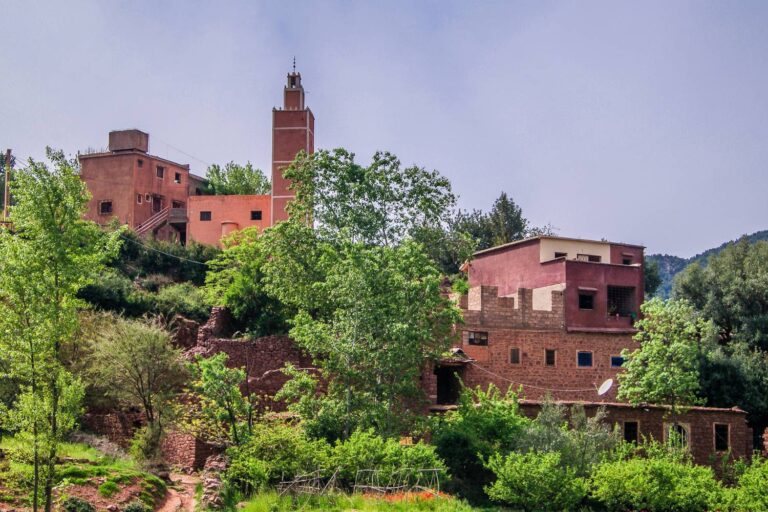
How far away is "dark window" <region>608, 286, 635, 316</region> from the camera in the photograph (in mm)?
39719

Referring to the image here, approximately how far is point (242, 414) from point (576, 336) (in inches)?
606

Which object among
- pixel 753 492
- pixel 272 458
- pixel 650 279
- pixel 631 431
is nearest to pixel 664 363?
pixel 631 431

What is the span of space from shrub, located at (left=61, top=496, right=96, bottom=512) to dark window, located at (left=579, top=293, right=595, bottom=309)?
22393 mm

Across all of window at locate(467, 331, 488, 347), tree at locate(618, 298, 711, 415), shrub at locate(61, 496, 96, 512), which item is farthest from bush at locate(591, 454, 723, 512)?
shrub at locate(61, 496, 96, 512)

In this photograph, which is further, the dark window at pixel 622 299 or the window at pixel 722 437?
the dark window at pixel 622 299

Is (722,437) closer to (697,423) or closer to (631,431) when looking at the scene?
(697,423)

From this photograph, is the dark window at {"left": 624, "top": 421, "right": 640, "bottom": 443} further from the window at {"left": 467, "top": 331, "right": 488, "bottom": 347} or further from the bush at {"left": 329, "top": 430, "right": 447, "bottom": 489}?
the bush at {"left": 329, "top": 430, "right": 447, "bottom": 489}

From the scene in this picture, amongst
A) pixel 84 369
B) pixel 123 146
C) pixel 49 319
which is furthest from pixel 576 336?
pixel 123 146

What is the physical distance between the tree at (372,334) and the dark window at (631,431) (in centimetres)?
726

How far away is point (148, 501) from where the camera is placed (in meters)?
23.2

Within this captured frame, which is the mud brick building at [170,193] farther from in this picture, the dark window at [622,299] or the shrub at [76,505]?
the shrub at [76,505]

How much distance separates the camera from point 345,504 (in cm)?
2347

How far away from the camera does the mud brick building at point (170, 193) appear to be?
49.4 m

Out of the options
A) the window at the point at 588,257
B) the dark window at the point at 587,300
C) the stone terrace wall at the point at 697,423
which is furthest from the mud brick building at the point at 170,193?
the stone terrace wall at the point at 697,423
